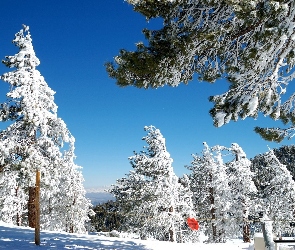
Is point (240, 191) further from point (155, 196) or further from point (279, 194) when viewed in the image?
point (155, 196)

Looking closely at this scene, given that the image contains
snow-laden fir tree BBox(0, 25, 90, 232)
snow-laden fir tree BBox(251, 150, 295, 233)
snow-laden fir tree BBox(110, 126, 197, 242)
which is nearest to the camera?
snow-laden fir tree BBox(0, 25, 90, 232)

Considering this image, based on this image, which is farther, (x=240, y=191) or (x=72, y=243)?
(x=240, y=191)

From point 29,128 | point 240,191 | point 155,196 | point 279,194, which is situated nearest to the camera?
point 29,128

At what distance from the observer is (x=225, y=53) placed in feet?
26.5

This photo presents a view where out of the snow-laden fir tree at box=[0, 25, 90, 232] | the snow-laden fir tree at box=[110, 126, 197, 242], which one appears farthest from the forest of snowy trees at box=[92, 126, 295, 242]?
the snow-laden fir tree at box=[0, 25, 90, 232]

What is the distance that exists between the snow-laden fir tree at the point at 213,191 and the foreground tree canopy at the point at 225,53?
755 inches

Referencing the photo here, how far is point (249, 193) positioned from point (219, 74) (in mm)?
18790

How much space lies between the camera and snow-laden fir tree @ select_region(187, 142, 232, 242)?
2581 cm

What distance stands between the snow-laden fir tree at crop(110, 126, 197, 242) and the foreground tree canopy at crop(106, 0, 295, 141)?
14.1 m

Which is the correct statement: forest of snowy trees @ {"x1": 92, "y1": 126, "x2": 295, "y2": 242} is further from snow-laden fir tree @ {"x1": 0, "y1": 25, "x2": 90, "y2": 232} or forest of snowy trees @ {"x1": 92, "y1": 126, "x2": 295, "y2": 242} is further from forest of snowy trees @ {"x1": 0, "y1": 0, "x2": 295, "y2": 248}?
snow-laden fir tree @ {"x1": 0, "y1": 25, "x2": 90, "y2": 232}

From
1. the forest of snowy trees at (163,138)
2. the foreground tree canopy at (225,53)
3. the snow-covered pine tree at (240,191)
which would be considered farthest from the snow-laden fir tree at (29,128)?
the snow-covered pine tree at (240,191)

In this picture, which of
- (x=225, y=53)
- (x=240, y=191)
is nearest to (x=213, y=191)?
(x=240, y=191)

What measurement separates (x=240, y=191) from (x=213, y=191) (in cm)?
295

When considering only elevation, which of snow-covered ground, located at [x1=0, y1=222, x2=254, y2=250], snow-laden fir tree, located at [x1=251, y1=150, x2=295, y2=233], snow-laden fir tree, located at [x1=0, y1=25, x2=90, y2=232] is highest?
A: snow-laden fir tree, located at [x1=0, y1=25, x2=90, y2=232]
